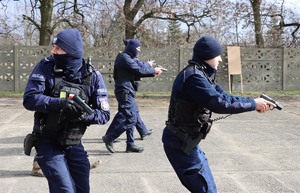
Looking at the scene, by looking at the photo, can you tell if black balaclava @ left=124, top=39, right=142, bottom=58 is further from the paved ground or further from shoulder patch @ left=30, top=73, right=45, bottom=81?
shoulder patch @ left=30, top=73, right=45, bottom=81

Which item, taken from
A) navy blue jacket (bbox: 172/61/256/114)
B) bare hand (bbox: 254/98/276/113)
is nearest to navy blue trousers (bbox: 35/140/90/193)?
navy blue jacket (bbox: 172/61/256/114)

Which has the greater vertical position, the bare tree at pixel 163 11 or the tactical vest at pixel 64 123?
the bare tree at pixel 163 11

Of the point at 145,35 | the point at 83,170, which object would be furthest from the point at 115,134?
the point at 145,35

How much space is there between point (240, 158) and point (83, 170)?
3.66 metres

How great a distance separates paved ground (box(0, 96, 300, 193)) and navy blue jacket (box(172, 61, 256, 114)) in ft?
5.85

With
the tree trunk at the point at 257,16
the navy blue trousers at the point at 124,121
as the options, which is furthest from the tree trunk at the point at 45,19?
the navy blue trousers at the point at 124,121

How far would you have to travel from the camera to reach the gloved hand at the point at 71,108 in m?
3.15

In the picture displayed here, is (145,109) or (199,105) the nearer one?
(199,105)

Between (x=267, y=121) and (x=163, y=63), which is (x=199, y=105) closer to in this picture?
(x=267, y=121)

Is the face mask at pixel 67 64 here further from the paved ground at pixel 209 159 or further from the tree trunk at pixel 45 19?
the tree trunk at pixel 45 19

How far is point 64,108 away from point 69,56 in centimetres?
47

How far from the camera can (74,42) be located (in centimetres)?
343

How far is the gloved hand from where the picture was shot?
10.3ft

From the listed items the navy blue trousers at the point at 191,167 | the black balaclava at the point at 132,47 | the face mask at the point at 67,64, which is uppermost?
the black balaclava at the point at 132,47
